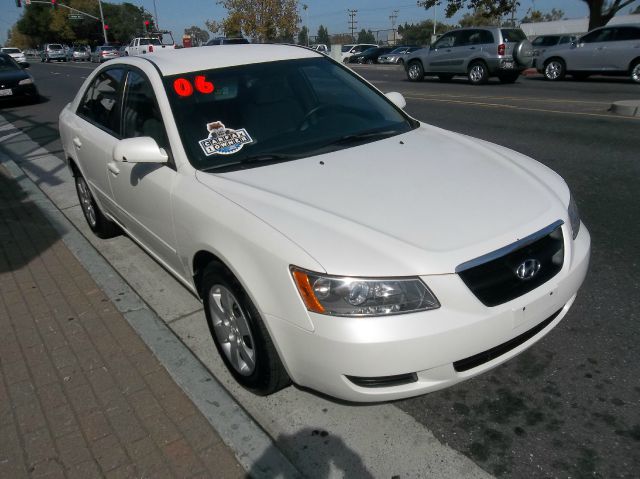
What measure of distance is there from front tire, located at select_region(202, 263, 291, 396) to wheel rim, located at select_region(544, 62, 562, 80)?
59.7 feet

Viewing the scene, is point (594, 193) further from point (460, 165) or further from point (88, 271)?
point (88, 271)

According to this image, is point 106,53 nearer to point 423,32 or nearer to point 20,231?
point 20,231

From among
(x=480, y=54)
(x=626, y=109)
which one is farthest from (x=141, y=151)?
(x=480, y=54)

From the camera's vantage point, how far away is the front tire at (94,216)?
496 centimetres

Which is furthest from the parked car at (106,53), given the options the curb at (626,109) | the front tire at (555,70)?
the curb at (626,109)

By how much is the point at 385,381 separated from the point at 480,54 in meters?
16.9

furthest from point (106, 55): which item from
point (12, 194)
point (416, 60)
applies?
point (12, 194)

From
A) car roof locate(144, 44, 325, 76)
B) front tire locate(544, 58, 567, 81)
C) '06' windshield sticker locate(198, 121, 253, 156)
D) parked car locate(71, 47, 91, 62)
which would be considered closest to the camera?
'06' windshield sticker locate(198, 121, 253, 156)

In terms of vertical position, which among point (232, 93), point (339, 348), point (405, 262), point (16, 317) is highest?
point (232, 93)

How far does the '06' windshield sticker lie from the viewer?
3.06m

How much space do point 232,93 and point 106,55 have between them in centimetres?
4911

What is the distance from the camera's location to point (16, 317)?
148 inches

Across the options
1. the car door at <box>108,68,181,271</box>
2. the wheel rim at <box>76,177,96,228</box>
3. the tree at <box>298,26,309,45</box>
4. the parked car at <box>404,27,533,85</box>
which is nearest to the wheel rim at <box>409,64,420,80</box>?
the parked car at <box>404,27,533,85</box>

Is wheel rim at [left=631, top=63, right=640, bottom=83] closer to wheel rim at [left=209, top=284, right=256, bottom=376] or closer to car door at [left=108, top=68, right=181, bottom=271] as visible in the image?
car door at [left=108, top=68, right=181, bottom=271]
